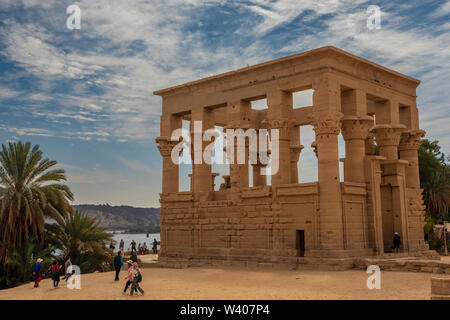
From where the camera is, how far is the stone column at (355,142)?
22.5 metres

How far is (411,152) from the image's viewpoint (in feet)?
86.6

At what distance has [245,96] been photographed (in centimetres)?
2491

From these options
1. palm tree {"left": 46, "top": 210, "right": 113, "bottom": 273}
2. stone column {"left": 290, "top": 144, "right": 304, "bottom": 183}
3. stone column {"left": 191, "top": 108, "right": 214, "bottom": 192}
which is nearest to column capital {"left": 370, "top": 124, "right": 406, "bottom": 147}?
stone column {"left": 290, "top": 144, "right": 304, "bottom": 183}

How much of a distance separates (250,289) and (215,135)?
1411cm

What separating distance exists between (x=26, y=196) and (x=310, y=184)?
45.1 ft

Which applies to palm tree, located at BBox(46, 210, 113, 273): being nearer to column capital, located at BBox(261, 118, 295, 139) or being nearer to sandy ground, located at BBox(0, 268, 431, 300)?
sandy ground, located at BBox(0, 268, 431, 300)

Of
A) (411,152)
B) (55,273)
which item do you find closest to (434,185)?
(411,152)

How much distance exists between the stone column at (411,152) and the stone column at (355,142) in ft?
15.2

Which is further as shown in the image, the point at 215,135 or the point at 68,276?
the point at 215,135

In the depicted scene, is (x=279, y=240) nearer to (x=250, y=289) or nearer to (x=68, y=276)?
(x=250, y=289)

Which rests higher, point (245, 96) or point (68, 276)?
point (245, 96)

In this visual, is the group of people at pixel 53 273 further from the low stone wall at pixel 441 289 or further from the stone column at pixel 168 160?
the low stone wall at pixel 441 289
